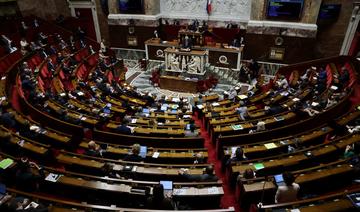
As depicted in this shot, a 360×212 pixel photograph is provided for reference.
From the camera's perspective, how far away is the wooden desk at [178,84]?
13422mm

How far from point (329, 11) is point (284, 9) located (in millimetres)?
2372

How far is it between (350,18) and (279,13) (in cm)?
358

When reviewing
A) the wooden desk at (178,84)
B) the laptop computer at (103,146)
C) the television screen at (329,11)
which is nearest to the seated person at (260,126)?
the laptop computer at (103,146)

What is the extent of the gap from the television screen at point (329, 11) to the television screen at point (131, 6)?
34.1 feet

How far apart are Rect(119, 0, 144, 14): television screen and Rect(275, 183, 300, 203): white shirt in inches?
582

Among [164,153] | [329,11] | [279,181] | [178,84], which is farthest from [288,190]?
[329,11]

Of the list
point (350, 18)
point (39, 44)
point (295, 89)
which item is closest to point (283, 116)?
point (295, 89)

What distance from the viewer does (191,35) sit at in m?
14.9

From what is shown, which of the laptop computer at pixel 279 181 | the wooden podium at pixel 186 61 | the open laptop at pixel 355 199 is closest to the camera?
the open laptop at pixel 355 199

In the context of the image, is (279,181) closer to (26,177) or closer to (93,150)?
(93,150)

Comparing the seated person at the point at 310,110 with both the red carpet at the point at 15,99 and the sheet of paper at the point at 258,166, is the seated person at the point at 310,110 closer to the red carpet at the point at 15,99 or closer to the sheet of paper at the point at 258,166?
the sheet of paper at the point at 258,166

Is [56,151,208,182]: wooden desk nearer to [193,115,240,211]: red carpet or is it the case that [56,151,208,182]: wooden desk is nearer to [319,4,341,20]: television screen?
[193,115,240,211]: red carpet

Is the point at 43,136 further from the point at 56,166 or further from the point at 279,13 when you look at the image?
the point at 279,13

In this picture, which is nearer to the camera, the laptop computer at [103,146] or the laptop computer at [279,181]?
the laptop computer at [279,181]
